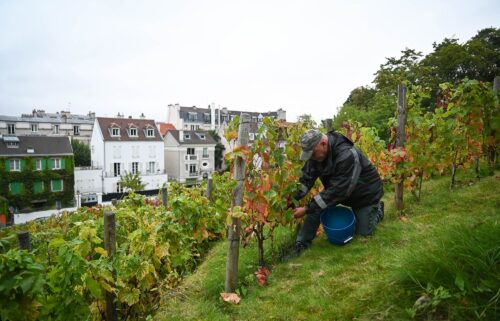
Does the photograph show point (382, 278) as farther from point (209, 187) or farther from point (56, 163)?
point (56, 163)

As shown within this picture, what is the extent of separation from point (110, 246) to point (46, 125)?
5930 cm

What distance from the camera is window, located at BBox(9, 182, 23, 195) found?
3094cm

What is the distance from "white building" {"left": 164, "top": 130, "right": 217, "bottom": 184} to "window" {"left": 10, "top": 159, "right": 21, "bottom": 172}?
18265 millimetres

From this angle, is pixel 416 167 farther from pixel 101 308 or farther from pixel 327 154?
pixel 101 308

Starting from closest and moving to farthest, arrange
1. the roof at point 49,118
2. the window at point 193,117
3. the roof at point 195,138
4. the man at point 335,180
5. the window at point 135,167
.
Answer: the man at point 335,180 → the window at point 135,167 → the roof at point 195,138 → the roof at point 49,118 → the window at point 193,117

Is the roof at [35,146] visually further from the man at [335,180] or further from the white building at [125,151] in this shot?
the man at [335,180]

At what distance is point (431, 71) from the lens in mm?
26438

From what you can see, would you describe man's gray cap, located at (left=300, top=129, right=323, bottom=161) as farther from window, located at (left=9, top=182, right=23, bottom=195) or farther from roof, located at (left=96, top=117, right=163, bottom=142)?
roof, located at (left=96, top=117, right=163, bottom=142)

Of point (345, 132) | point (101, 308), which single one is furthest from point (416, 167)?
point (101, 308)

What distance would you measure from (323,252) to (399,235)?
1.08 meters

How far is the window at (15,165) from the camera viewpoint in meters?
31.1

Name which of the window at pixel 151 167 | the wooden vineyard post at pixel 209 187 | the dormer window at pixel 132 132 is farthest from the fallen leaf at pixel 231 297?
the window at pixel 151 167

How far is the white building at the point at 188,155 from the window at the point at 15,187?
18316mm

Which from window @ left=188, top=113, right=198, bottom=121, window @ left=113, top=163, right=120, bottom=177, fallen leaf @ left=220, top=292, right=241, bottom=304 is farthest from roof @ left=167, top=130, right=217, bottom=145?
fallen leaf @ left=220, top=292, right=241, bottom=304
